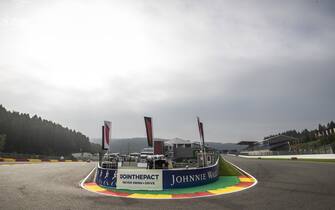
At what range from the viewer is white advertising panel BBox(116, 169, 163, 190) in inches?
424

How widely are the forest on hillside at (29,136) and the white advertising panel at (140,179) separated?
76241 millimetres

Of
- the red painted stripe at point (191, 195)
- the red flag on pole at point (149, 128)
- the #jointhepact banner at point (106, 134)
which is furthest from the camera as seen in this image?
the #jointhepact banner at point (106, 134)

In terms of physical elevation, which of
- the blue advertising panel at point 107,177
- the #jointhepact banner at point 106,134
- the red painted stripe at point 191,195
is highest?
the #jointhepact banner at point 106,134

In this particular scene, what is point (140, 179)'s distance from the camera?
11.0 metres

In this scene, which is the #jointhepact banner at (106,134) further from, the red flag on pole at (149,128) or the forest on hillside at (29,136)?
the forest on hillside at (29,136)

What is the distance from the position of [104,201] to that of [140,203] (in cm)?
142

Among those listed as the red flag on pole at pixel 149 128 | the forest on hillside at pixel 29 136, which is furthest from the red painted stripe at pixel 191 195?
the forest on hillside at pixel 29 136

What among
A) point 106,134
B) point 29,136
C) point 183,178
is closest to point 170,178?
point 183,178

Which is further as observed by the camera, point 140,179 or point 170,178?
point 140,179

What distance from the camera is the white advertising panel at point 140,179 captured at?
10.8 m

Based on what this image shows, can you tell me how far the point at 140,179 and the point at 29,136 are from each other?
91.4 metres

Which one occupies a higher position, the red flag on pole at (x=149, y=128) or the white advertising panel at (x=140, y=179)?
the red flag on pole at (x=149, y=128)

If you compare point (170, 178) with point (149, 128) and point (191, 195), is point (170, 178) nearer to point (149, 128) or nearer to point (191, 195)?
point (191, 195)

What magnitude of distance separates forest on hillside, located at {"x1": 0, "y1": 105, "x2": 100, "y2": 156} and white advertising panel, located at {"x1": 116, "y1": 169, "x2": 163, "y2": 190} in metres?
76.2
